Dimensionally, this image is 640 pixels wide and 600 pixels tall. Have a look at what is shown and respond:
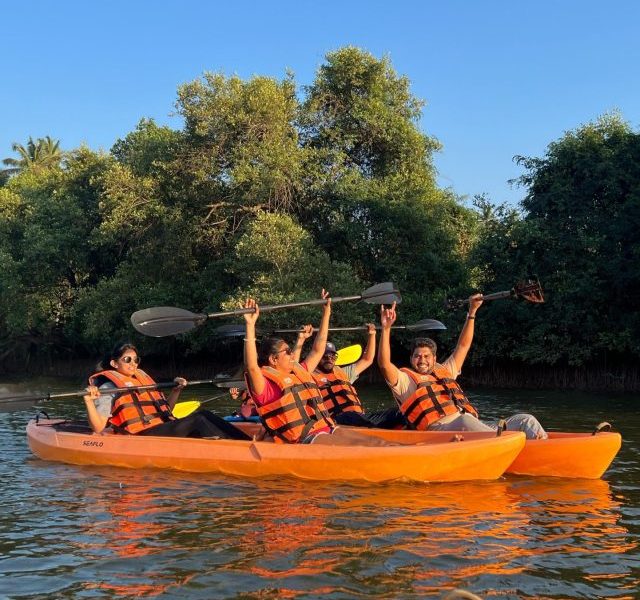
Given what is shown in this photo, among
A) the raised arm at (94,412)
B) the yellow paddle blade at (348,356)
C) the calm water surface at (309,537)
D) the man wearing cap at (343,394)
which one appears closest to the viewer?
the calm water surface at (309,537)

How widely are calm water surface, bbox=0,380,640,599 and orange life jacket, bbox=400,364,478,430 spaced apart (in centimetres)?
75

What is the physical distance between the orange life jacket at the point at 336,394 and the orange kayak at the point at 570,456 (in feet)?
6.75

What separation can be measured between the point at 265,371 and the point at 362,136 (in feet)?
51.6

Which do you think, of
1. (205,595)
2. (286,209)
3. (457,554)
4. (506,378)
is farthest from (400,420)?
(286,209)

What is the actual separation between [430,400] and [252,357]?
1800 mm

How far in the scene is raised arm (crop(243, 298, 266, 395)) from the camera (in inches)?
228

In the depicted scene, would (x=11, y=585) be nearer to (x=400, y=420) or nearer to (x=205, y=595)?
(x=205, y=595)

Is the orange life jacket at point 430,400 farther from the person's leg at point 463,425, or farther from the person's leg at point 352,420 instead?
the person's leg at point 352,420

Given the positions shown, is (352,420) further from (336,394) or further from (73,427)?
(73,427)

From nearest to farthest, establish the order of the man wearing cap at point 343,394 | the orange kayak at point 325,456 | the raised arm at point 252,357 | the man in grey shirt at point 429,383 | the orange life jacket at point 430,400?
the raised arm at point 252,357, the orange kayak at point 325,456, the man in grey shirt at point 429,383, the orange life jacket at point 430,400, the man wearing cap at point 343,394

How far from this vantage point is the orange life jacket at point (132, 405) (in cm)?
727

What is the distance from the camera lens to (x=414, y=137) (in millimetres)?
20859

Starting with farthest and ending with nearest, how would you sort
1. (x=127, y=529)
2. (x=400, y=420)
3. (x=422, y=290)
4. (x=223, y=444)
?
(x=422, y=290), (x=400, y=420), (x=223, y=444), (x=127, y=529)

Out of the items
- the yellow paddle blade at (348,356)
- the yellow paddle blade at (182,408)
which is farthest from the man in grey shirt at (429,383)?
the yellow paddle blade at (348,356)
